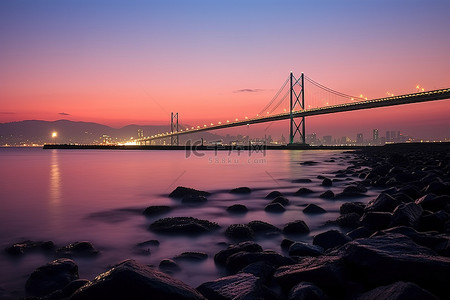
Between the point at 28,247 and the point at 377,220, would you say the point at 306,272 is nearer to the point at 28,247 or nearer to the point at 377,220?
the point at 377,220

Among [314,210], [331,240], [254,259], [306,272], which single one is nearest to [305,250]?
[331,240]

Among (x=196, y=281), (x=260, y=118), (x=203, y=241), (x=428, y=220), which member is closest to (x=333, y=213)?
(x=428, y=220)

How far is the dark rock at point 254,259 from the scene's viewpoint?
8.18 feet

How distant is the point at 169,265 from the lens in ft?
9.28

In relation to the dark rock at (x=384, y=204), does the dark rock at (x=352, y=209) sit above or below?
below

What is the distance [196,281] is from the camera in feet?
8.34

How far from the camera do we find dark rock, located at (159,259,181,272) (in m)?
2.78

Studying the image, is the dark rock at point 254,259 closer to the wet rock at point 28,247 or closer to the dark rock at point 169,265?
the dark rock at point 169,265

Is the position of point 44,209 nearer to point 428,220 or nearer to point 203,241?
point 203,241

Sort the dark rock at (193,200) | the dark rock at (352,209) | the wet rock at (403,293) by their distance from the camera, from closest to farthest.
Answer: the wet rock at (403,293), the dark rock at (352,209), the dark rock at (193,200)

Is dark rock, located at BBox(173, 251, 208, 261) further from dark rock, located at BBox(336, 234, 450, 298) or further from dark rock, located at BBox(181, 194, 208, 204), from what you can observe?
dark rock, located at BBox(181, 194, 208, 204)

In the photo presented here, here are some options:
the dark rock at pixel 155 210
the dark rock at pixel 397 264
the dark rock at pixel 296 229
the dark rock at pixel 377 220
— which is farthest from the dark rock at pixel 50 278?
the dark rock at pixel 377 220

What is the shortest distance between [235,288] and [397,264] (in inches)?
35.1

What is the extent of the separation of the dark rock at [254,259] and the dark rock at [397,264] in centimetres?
56
